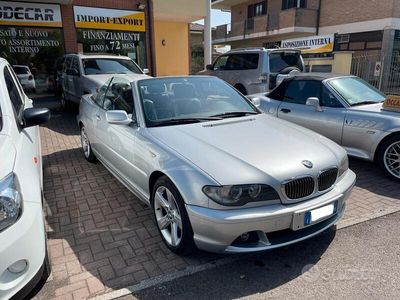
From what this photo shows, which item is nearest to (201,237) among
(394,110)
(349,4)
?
(394,110)

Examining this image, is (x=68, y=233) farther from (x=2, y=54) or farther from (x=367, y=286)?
(x=2, y=54)

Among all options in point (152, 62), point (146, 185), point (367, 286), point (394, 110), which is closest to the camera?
point (367, 286)

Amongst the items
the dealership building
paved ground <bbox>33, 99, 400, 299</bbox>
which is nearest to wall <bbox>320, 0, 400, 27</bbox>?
the dealership building

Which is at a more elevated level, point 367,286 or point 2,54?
point 2,54

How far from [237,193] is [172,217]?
75cm

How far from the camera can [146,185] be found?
3.39 m

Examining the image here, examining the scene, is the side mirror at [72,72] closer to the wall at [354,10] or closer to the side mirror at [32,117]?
the side mirror at [32,117]

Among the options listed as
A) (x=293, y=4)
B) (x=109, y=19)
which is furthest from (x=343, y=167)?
(x=293, y=4)

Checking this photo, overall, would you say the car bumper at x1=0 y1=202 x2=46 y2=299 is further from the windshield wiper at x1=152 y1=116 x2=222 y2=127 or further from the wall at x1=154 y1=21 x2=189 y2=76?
the wall at x1=154 y1=21 x2=189 y2=76

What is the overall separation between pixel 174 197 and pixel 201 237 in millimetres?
413

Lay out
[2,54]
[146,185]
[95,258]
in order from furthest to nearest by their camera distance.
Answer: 1. [2,54]
2. [146,185]
3. [95,258]

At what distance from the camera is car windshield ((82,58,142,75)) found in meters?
9.09

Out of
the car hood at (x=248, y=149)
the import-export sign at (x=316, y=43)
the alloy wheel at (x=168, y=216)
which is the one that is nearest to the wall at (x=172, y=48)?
the import-export sign at (x=316, y=43)

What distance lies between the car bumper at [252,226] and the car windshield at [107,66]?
740 cm
